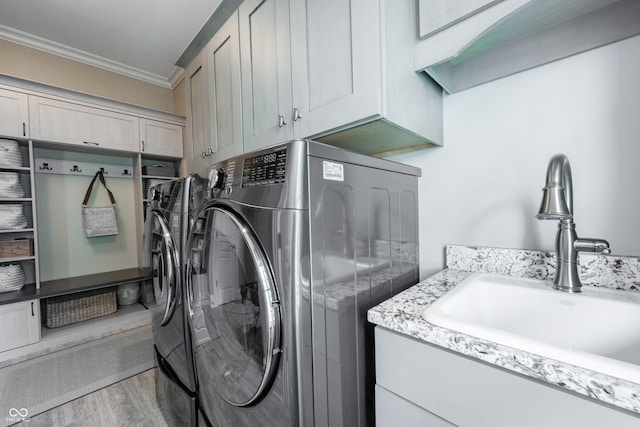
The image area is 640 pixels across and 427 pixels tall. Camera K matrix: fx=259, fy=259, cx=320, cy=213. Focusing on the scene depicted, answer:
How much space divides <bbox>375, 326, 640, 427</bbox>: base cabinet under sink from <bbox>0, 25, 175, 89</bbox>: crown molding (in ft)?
12.1

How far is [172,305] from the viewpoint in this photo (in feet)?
4.36

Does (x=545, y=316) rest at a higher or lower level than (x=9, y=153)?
lower

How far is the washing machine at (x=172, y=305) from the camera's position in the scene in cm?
124

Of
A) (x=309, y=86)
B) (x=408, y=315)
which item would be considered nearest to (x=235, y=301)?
(x=408, y=315)

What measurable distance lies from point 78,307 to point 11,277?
56 cm

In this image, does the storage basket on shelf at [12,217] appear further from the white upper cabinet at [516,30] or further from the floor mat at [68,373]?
the white upper cabinet at [516,30]

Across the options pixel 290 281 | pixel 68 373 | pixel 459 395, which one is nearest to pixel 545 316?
pixel 459 395

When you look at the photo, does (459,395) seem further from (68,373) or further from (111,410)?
(68,373)

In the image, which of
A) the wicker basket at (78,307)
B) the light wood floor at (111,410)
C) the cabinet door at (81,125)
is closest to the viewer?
the light wood floor at (111,410)

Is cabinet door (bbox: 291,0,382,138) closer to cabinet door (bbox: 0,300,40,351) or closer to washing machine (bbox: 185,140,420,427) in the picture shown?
washing machine (bbox: 185,140,420,427)

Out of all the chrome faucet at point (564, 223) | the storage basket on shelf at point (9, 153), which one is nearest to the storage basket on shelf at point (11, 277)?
the storage basket on shelf at point (9, 153)

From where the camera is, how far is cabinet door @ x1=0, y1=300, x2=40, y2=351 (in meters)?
2.03

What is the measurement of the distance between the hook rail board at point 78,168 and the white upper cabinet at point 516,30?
3.29 meters

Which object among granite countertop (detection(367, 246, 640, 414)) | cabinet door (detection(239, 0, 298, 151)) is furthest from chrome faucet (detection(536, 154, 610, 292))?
cabinet door (detection(239, 0, 298, 151))
